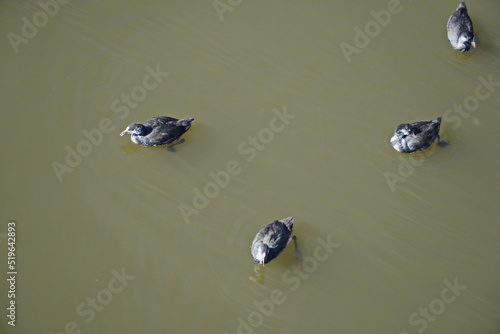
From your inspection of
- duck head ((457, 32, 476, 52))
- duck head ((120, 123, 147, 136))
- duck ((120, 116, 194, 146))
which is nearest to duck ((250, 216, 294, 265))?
duck ((120, 116, 194, 146))

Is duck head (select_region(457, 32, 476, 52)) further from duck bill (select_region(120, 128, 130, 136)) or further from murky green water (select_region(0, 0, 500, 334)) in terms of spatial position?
duck bill (select_region(120, 128, 130, 136))

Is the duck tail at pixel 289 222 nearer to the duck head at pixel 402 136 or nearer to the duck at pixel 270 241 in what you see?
the duck at pixel 270 241

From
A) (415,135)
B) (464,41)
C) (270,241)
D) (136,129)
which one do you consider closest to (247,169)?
(270,241)

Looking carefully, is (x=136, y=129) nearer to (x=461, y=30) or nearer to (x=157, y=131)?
(x=157, y=131)

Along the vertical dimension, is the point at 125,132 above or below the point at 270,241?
above

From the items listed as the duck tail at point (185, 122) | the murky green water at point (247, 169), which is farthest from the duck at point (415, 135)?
the duck tail at point (185, 122)

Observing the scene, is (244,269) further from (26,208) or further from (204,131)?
(26,208)

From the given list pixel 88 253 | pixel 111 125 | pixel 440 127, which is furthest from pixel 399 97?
pixel 88 253

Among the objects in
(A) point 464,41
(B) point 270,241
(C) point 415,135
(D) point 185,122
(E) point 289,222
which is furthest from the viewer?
(A) point 464,41
